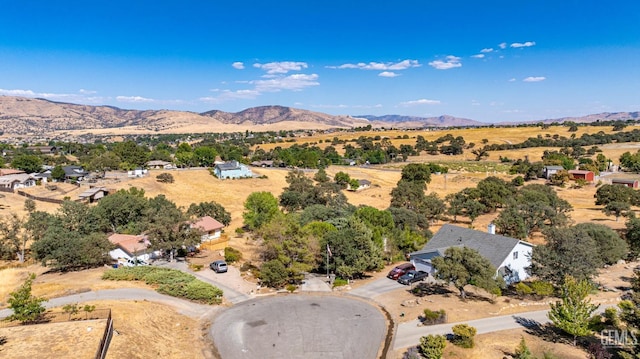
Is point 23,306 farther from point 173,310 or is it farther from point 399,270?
point 399,270

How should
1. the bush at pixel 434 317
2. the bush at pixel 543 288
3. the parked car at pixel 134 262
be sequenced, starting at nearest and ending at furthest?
the bush at pixel 434 317 → the bush at pixel 543 288 → the parked car at pixel 134 262

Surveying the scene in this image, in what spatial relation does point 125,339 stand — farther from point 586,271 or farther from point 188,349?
point 586,271

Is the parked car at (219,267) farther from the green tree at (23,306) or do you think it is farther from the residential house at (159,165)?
the residential house at (159,165)

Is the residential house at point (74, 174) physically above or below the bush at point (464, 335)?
above

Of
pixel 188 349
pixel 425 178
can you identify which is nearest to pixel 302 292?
pixel 188 349

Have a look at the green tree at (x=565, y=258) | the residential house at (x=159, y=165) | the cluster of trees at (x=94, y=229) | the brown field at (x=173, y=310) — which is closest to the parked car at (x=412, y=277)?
the brown field at (x=173, y=310)

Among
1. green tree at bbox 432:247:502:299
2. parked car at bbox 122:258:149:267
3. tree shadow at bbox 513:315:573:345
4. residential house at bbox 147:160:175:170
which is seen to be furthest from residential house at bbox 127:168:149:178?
tree shadow at bbox 513:315:573:345
